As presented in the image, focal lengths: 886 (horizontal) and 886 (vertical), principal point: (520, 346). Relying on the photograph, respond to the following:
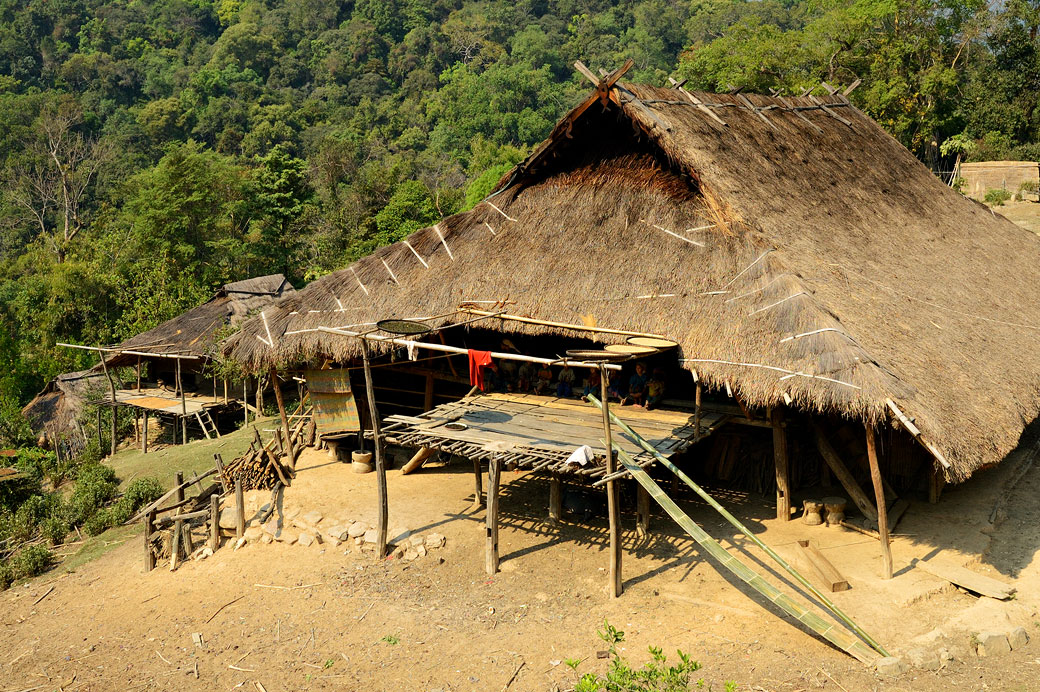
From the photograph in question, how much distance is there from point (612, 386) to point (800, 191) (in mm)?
4773

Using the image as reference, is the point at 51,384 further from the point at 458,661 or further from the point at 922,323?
the point at 922,323

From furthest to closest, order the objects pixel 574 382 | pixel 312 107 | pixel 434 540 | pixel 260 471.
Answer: pixel 312 107 → pixel 260 471 → pixel 574 382 → pixel 434 540

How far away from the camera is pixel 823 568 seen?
33.9 feet

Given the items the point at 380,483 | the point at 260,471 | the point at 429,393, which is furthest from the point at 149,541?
the point at 429,393

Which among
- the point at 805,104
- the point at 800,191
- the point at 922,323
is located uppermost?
the point at 805,104

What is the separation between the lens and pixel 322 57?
7500 centimetres

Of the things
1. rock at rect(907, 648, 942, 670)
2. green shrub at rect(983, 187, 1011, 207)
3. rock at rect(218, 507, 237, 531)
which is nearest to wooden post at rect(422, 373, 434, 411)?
rock at rect(218, 507, 237, 531)

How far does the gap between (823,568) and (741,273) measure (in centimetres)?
393

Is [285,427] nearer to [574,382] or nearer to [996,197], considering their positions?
[574,382]

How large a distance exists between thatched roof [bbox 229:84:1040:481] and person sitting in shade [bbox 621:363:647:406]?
0.93 m

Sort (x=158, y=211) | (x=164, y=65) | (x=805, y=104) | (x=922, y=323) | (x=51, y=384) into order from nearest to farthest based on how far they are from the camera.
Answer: (x=922, y=323) < (x=805, y=104) < (x=51, y=384) < (x=158, y=211) < (x=164, y=65)

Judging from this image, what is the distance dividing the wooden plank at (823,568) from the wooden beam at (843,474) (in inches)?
39.9

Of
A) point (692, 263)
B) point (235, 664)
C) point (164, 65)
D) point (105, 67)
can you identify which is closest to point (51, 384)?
point (235, 664)

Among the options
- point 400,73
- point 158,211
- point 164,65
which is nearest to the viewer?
point 158,211
